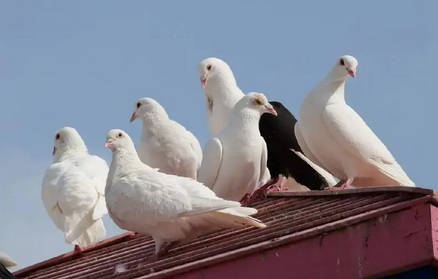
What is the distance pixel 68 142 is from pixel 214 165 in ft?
12.2

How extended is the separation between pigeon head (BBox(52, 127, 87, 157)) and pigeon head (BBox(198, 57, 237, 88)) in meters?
1.69

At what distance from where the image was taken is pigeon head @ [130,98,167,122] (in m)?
12.7

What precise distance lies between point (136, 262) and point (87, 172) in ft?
12.9

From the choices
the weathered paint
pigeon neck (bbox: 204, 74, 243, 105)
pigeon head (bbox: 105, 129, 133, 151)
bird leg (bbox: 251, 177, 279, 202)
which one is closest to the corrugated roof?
bird leg (bbox: 251, 177, 279, 202)

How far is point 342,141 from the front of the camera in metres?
11.6

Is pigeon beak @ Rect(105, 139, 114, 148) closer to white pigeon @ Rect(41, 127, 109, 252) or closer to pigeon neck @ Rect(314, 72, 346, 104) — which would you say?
white pigeon @ Rect(41, 127, 109, 252)

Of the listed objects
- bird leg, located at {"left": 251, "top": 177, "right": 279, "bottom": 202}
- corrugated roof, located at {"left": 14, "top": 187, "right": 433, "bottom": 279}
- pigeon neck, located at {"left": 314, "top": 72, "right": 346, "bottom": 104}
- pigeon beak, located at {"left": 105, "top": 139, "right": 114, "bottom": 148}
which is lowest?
corrugated roof, located at {"left": 14, "top": 187, "right": 433, "bottom": 279}

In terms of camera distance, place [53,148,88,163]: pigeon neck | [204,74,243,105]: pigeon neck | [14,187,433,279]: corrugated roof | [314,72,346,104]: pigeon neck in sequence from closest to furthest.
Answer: [14,187,433,279]: corrugated roof, [314,72,346,104]: pigeon neck, [204,74,243,105]: pigeon neck, [53,148,88,163]: pigeon neck

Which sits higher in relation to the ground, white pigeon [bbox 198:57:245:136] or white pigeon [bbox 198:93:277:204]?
white pigeon [bbox 198:57:245:136]

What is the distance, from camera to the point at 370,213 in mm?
7129

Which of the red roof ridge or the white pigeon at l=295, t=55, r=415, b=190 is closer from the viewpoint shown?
the red roof ridge

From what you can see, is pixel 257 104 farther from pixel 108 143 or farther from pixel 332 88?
pixel 108 143

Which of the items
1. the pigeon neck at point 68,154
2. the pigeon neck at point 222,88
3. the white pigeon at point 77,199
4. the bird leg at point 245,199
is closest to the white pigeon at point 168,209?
the bird leg at point 245,199

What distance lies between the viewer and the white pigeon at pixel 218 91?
1327 centimetres
